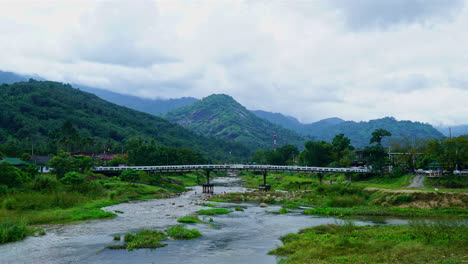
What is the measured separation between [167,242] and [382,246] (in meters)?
24.0

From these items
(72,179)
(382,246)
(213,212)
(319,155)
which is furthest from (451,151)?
(72,179)

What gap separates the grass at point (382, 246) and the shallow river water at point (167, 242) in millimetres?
3467

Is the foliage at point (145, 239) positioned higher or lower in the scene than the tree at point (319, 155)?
lower

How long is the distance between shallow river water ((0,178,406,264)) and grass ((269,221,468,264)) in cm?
347

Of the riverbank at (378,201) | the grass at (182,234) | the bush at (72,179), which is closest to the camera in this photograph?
the grass at (182,234)

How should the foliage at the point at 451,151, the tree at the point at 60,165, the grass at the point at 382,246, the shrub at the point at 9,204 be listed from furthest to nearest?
1. the tree at the point at 60,165
2. the foliage at the point at 451,151
3. the shrub at the point at 9,204
4. the grass at the point at 382,246

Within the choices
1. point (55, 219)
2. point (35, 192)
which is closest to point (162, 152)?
point (35, 192)

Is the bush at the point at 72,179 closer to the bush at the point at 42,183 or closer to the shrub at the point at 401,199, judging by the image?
the bush at the point at 42,183

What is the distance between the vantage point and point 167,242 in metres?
42.1

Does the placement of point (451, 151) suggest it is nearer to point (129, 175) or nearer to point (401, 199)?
point (401, 199)

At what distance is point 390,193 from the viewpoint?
7481 centimetres

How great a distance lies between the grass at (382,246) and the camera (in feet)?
97.7

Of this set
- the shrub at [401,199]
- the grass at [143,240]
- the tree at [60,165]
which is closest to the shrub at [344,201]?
the shrub at [401,199]

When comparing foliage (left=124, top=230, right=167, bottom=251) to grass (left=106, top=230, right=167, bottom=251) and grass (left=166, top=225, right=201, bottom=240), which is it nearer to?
grass (left=106, top=230, right=167, bottom=251)
